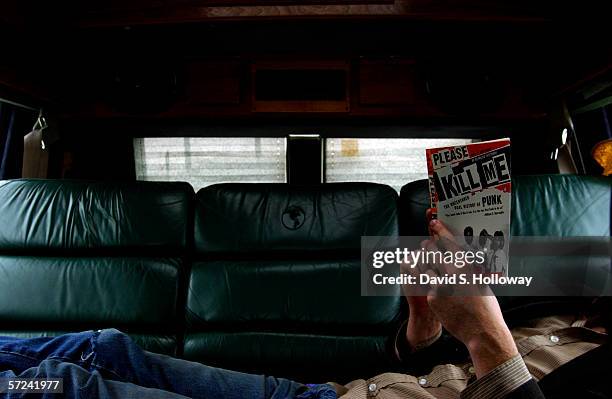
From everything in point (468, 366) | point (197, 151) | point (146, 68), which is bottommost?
point (468, 366)

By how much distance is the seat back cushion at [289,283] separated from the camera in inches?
52.1

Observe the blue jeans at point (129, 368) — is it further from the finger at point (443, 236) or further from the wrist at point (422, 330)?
the finger at point (443, 236)

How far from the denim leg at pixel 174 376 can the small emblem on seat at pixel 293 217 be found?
0.58m

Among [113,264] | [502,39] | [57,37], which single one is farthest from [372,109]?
[57,37]

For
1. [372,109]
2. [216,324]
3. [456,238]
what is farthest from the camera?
[372,109]

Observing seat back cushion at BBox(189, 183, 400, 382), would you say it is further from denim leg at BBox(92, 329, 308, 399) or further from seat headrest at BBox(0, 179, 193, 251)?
denim leg at BBox(92, 329, 308, 399)

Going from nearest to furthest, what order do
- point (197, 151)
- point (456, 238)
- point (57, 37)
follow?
point (456, 238) → point (57, 37) → point (197, 151)

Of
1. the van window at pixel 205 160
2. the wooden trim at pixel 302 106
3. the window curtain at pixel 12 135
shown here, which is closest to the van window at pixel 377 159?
the wooden trim at pixel 302 106

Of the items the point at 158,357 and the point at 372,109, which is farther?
the point at 372,109

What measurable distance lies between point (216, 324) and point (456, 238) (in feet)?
2.91

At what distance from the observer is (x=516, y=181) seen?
1.44 metres

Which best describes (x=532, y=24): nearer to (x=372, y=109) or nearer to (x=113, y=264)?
(x=372, y=109)

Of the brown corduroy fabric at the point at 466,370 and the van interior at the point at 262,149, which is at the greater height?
the van interior at the point at 262,149

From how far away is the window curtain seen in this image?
183 centimetres
